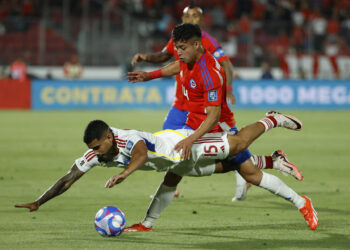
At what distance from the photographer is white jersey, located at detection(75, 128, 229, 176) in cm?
643

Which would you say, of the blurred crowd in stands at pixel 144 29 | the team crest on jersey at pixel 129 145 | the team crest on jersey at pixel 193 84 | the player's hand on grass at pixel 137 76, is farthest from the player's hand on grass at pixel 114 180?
the blurred crowd in stands at pixel 144 29

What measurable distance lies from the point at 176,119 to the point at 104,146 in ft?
6.26

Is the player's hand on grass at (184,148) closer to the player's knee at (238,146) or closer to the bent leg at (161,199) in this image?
the player's knee at (238,146)

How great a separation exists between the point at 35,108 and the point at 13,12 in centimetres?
722

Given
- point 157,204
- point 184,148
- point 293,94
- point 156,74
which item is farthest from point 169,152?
point 293,94

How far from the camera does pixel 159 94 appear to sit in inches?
1099

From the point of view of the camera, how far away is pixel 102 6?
33.5 metres

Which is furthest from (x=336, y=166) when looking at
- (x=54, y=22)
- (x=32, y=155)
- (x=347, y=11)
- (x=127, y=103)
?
(x=347, y=11)

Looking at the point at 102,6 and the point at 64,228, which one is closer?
the point at 64,228

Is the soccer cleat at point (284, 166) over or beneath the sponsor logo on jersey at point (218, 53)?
beneath

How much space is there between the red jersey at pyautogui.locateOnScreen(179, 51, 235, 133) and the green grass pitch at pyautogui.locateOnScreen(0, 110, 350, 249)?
3.75 ft

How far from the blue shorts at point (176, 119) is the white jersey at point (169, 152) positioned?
82 cm

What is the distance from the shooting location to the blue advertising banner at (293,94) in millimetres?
28391

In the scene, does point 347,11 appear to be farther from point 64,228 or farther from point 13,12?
point 64,228
